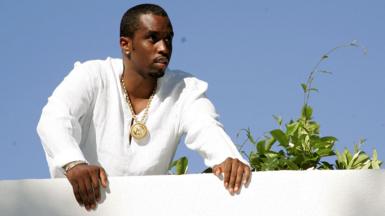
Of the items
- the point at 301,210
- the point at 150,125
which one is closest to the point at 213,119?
the point at 150,125

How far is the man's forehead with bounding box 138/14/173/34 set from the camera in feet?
11.9

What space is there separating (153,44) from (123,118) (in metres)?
0.38

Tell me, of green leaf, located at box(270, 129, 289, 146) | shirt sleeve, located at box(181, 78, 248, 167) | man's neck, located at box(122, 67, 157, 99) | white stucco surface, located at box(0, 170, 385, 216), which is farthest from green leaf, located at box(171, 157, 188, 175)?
white stucco surface, located at box(0, 170, 385, 216)

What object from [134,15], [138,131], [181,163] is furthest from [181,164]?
[134,15]

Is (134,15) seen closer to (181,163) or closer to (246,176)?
(181,163)

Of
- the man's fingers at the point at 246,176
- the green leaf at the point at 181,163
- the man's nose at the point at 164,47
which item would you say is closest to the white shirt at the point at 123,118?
the green leaf at the point at 181,163

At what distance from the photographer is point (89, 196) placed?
10.5ft

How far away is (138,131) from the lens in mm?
3732

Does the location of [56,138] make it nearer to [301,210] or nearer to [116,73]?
[116,73]

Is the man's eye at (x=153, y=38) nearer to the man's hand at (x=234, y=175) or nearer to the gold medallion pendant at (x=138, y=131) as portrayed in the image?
the gold medallion pendant at (x=138, y=131)

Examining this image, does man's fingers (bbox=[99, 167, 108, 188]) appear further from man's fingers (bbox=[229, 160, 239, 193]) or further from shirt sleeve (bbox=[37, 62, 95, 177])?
man's fingers (bbox=[229, 160, 239, 193])

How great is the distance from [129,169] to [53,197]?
53 cm

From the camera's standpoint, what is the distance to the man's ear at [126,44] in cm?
376

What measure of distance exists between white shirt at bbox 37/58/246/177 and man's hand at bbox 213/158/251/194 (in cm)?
33
